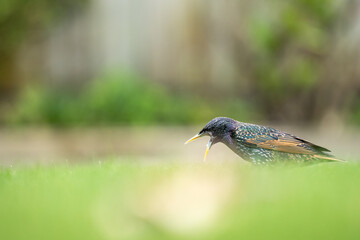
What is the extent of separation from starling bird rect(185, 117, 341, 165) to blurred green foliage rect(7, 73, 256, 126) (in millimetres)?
5230

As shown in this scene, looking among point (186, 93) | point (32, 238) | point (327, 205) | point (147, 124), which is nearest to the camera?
point (32, 238)

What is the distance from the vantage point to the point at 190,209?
2447mm

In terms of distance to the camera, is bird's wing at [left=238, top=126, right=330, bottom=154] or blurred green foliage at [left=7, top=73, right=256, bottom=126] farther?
blurred green foliage at [left=7, top=73, right=256, bottom=126]

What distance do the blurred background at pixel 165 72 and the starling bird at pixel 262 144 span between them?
4309 mm

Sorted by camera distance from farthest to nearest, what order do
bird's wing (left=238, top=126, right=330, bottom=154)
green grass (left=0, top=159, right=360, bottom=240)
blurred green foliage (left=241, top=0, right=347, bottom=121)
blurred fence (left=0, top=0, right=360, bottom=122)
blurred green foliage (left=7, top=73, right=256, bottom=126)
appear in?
1. blurred fence (left=0, top=0, right=360, bottom=122)
2. blurred green foliage (left=241, top=0, right=347, bottom=121)
3. blurred green foliage (left=7, top=73, right=256, bottom=126)
4. bird's wing (left=238, top=126, right=330, bottom=154)
5. green grass (left=0, top=159, right=360, bottom=240)

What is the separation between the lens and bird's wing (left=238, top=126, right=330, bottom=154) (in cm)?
363

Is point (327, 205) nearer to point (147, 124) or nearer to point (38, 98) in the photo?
point (147, 124)

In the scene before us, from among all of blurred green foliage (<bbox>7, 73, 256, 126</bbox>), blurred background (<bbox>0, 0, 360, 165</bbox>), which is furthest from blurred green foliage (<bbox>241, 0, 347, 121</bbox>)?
blurred green foliage (<bbox>7, 73, 256, 126</bbox>)

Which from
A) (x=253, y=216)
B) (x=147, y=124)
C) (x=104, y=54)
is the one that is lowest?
(x=147, y=124)

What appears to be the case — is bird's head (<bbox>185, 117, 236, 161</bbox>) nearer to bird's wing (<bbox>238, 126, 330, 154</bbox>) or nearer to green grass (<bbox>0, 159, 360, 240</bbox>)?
bird's wing (<bbox>238, 126, 330, 154</bbox>)

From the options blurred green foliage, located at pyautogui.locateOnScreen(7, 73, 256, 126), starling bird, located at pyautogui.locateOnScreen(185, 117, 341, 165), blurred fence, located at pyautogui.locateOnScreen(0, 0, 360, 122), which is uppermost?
starling bird, located at pyautogui.locateOnScreen(185, 117, 341, 165)

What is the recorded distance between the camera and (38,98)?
9.16 metres

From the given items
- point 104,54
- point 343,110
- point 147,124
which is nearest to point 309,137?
point 343,110

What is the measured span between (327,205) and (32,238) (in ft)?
4.12
